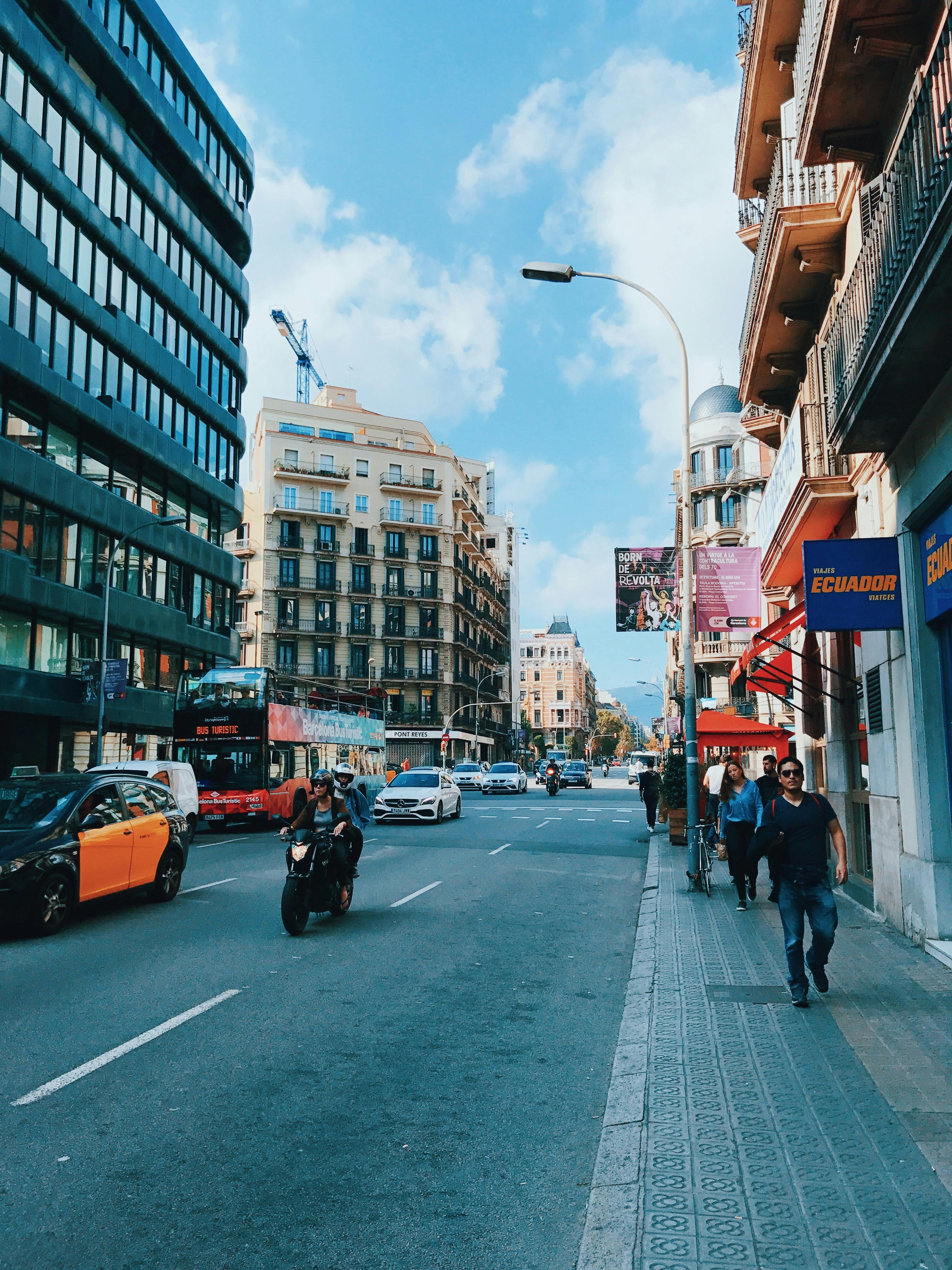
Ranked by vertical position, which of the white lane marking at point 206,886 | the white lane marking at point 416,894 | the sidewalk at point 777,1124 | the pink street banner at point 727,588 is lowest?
the sidewalk at point 777,1124

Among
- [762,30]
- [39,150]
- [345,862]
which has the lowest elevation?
[345,862]

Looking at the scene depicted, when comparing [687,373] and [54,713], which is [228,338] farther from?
[687,373]

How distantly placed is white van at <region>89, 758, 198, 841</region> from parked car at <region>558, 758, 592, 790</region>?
3947cm

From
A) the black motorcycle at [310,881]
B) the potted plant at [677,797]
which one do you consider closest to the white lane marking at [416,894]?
the black motorcycle at [310,881]

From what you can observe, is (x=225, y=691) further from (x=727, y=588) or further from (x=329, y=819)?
(x=329, y=819)

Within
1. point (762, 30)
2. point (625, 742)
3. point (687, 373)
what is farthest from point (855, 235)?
point (625, 742)

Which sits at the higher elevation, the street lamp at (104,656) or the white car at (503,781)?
the street lamp at (104,656)

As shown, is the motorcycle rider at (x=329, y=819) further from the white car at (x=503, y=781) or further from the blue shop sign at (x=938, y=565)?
the white car at (x=503, y=781)

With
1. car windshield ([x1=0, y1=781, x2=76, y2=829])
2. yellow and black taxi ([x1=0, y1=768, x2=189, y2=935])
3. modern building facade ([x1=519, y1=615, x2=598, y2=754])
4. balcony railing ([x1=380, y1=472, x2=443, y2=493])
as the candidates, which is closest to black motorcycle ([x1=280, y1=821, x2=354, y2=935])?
yellow and black taxi ([x1=0, y1=768, x2=189, y2=935])

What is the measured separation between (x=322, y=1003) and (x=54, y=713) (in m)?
23.8

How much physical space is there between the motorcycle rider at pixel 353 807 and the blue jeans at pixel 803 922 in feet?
17.9

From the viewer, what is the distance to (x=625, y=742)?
19238 centimetres

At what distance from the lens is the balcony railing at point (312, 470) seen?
241 ft

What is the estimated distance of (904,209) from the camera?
7.94 m
